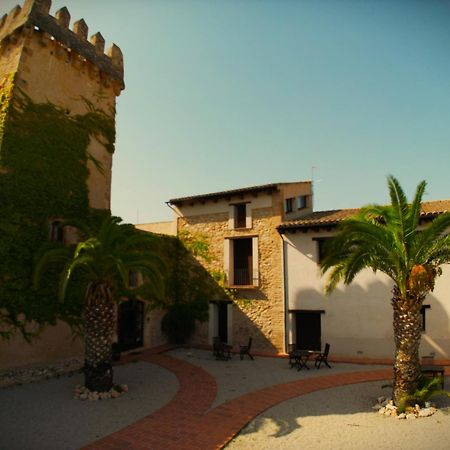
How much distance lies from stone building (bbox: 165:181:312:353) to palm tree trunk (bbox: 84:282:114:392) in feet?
28.3

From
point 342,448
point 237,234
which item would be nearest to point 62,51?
point 237,234

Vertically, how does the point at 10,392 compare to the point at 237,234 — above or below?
below

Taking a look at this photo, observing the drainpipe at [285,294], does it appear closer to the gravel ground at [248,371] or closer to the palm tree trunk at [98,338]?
the gravel ground at [248,371]

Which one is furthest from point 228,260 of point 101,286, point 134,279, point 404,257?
point 404,257

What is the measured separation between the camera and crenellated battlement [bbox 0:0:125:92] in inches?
567

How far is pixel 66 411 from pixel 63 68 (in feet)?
43.5

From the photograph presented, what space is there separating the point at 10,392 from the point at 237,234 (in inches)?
478

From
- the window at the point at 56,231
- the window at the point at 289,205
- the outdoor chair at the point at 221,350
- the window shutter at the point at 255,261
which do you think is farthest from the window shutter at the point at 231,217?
the window at the point at 56,231

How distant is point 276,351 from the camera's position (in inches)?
722

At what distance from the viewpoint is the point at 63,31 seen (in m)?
15.5

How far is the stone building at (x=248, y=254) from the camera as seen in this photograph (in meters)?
18.8

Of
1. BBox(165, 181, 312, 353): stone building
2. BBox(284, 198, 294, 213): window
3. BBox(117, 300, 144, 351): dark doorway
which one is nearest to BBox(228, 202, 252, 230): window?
BBox(165, 181, 312, 353): stone building

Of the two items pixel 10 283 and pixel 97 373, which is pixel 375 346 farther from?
pixel 10 283

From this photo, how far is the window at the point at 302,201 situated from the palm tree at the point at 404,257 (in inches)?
401
